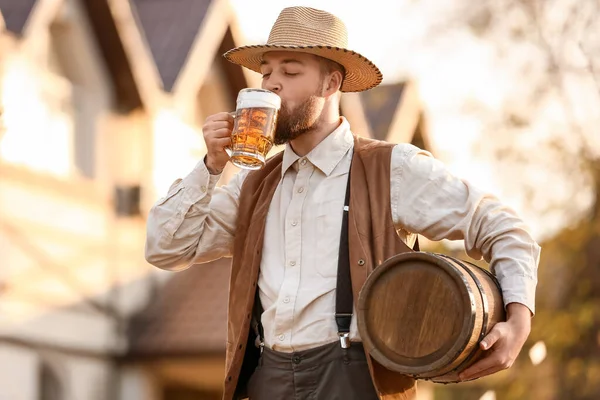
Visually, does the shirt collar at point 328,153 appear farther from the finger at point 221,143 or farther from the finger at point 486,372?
the finger at point 486,372

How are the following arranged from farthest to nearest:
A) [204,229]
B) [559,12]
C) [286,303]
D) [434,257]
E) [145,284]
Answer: [559,12], [145,284], [204,229], [286,303], [434,257]

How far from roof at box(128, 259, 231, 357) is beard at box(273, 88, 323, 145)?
796cm

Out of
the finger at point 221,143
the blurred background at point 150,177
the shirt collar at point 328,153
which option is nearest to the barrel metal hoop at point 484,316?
the shirt collar at point 328,153

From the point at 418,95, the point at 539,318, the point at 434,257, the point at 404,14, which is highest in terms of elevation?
the point at 434,257

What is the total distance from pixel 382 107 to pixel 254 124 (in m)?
13.7

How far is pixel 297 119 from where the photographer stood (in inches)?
168

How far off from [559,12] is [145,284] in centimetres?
571

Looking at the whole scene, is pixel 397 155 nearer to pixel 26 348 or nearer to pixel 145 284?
pixel 26 348

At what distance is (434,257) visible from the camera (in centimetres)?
386

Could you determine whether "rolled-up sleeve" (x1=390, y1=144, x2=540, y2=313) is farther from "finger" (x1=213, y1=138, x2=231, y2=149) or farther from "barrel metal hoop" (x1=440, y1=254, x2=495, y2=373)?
"finger" (x1=213, y1=138, x2=231, y2=149)

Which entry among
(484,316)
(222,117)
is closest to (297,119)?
(222,117)

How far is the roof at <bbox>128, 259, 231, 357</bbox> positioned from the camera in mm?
12375

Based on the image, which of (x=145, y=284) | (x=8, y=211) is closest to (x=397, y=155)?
(x=8, y=211)

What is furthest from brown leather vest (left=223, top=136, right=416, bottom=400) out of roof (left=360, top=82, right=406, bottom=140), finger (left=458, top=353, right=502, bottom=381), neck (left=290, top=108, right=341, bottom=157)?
roof (left=360, top=82, right=406, bottom=140)
